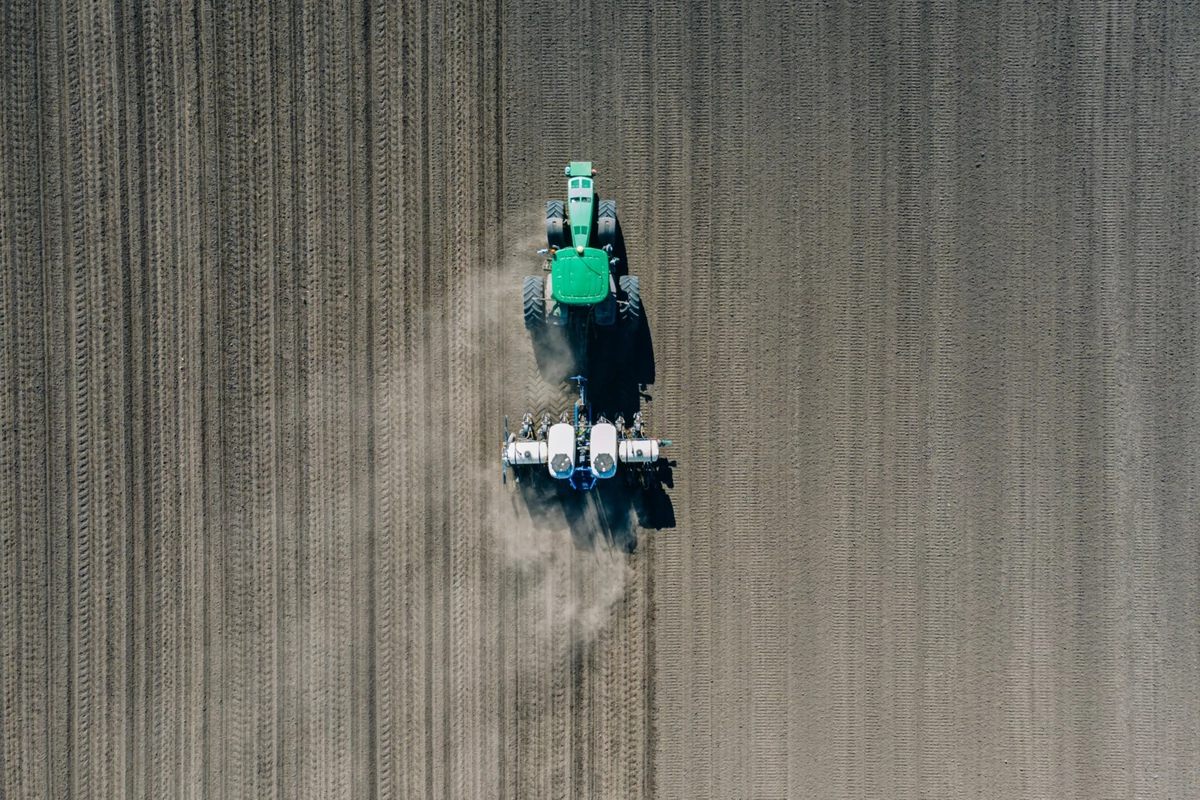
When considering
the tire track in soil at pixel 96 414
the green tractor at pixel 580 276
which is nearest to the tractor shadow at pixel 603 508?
the green tractor at pixel 580 276

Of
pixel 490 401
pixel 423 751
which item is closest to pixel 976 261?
pixel 490 401

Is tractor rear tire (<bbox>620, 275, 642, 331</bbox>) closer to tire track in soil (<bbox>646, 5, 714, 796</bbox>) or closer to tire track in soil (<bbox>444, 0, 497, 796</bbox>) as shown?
tire track in soil (<bbox>646, 5, 714, 796</bbox>)

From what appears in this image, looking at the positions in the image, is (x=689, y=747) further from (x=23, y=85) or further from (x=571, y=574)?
(x=23, y=85)

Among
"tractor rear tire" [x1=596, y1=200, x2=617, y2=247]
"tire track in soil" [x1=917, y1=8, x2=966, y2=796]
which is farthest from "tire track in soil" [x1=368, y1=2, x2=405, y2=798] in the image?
"tire track in soil" [x1=917, y1=8, x2=966, y2=796]

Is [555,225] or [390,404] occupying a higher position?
[555,225]

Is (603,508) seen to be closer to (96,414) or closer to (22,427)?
(96,414)

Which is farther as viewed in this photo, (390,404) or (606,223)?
(390,404)

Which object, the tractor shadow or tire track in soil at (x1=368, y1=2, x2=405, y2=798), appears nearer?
tire track in soil at (x1=368, y1=2, x2=405, y2=798)

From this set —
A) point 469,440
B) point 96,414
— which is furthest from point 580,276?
point 96,414
